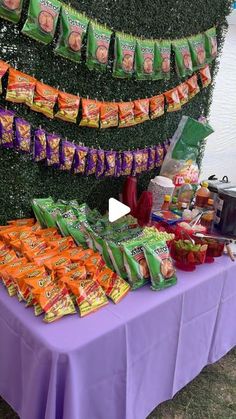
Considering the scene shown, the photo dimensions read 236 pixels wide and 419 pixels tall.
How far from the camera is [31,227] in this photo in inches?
62.1

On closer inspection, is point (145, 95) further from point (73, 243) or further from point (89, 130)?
point (73, 243)

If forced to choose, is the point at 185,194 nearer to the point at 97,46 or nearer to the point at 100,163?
the point at 100,163

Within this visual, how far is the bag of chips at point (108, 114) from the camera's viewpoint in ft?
5.88

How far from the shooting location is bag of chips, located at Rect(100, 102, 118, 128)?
5.88 feet

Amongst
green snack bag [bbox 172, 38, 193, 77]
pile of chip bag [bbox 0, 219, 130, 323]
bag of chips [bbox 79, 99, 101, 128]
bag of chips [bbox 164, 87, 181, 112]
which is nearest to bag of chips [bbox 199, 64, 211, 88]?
green snack bag [bbox 172, 38, 193, 77]

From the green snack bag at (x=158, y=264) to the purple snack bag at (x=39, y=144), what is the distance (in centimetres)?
64

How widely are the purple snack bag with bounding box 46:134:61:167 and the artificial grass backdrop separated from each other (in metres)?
0.05

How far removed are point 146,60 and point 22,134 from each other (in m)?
0.79

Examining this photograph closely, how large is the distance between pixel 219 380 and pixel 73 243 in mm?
1101

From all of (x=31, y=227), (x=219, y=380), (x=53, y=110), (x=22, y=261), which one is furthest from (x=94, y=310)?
(x=219, y=380)

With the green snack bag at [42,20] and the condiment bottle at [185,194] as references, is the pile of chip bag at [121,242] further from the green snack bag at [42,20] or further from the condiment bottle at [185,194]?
the green snack bag at [42,20]

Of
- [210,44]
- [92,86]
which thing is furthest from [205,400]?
[210,44]

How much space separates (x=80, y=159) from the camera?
1.78 metres

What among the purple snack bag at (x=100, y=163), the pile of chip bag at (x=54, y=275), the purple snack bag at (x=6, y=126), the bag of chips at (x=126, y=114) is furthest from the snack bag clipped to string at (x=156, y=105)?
the pile of chip bag at (x=54, y=275)
